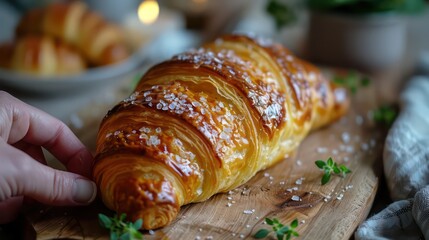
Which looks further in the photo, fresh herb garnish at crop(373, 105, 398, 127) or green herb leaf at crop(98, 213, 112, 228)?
fresh herb garnish at crop(373, 105, 398, 127)

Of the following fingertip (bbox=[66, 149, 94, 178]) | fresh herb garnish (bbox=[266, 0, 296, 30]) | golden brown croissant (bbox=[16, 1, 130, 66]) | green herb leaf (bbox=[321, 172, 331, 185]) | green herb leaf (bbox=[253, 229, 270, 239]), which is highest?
fresh herb garnish (bbox=[266, 0, 296, 30])

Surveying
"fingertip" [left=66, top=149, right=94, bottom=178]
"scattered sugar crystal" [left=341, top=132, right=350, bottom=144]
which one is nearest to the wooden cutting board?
"scattered sugar crystal" [left=341, top=132, right=350, bottom=144]

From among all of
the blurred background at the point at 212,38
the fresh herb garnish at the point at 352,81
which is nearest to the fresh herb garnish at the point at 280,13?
the blurred background at the point at 212,38

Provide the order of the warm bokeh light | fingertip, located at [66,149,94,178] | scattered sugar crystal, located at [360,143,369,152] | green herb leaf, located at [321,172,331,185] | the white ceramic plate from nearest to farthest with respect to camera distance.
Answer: fingertip, located at [66,149,94,178], green herb leaf, located at [321,172,331,185], scattered sugar crystal, located at [360,143,369,152], the white ceramic plate, the warm bokeh light

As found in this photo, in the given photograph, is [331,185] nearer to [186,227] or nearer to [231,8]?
[186,227]

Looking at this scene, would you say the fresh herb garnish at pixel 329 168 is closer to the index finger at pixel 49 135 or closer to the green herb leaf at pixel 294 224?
the green herb leaf at pixel 294 224

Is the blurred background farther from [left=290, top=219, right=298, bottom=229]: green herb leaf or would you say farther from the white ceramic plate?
[left=290, top=219, right=298, bottom=229]: green herb leaf
